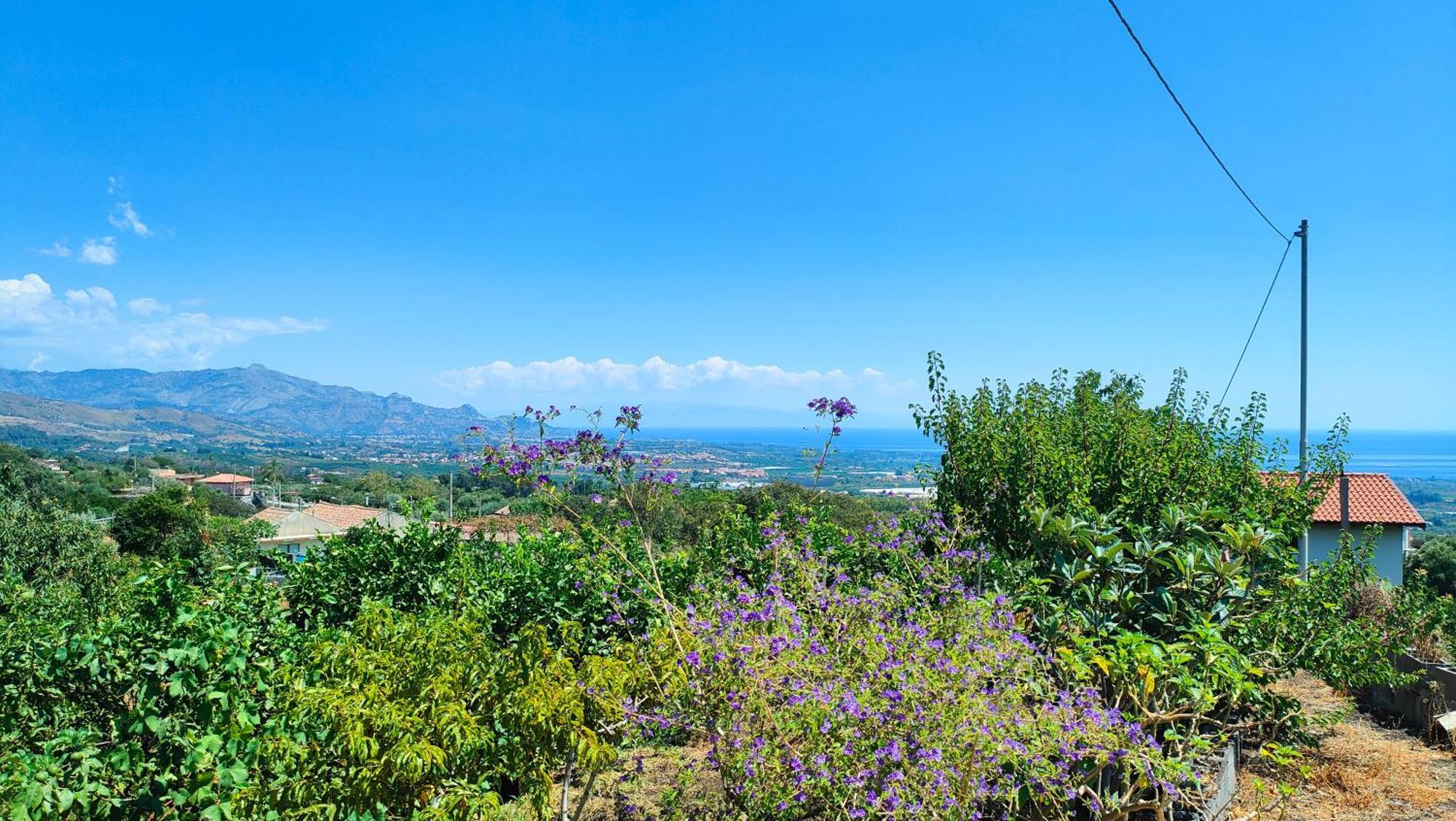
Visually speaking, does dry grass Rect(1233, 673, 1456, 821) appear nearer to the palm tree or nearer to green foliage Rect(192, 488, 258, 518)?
green foliage Rect(192, 488, 258, 518)

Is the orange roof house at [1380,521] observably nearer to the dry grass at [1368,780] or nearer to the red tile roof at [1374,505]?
the red tile roof at [1374,505]

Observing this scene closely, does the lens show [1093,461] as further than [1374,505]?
No

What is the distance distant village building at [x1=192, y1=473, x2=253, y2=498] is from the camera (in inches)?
3140

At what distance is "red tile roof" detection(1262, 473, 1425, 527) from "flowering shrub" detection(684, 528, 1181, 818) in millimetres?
20878

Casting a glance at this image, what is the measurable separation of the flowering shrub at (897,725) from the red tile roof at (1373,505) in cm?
2088

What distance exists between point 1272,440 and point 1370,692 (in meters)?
2.80

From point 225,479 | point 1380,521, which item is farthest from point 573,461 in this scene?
point 225,479

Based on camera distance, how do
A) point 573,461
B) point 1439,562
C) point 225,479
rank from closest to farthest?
1. point 573,461
2. point 1439,562
3. point 225,479

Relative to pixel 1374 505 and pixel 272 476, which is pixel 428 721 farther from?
pixel 272 476

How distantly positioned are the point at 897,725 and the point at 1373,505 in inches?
1033

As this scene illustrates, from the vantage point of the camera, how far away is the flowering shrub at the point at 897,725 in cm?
304

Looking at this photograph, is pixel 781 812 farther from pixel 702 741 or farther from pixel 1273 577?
pixel 1273 577

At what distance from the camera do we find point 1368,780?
5207mm

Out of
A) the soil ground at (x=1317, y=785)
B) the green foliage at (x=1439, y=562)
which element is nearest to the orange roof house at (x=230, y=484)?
the soil ground at (x=1317, y=785)
